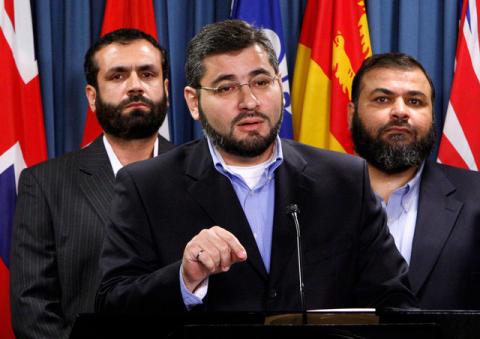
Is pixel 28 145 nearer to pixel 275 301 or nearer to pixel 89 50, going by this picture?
pixel 89 50

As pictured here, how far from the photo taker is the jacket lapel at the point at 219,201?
235cm

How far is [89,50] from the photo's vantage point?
152 inches

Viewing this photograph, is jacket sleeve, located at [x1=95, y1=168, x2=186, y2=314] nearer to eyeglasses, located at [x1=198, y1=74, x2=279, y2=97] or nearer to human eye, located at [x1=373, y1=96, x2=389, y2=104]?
eyeglasses, located at [x1=198, y1=74, x2=279, y2=97]

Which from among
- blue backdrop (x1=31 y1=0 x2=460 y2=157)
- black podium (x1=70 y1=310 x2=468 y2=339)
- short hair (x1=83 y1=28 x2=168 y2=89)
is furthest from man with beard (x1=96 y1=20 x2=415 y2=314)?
blue backdrop (x1=31 y1=0 x2=460 y2=157)

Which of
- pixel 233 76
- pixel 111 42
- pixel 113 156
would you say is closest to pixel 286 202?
pixel 233 76

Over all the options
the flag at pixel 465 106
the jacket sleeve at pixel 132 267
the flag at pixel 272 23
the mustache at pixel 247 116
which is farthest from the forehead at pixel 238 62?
the flag at pixel 465 106

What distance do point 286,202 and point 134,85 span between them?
4.76 ft

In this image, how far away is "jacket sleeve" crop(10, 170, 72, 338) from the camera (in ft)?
10.5

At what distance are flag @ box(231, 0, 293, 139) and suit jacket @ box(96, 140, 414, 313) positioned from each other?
1594 mm

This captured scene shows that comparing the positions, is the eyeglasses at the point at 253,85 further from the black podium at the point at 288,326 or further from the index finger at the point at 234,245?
the black podium at the point at 288,326

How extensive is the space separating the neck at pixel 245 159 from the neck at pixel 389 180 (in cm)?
117

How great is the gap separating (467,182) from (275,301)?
1505 mm

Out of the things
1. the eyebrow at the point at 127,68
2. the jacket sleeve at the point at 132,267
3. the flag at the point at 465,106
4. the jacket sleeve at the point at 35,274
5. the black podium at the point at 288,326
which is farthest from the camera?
the flag at the point at 465,106

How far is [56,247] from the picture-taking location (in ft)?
11.1
